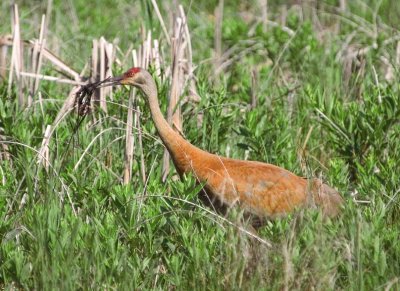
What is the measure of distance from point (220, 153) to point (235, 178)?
108cm

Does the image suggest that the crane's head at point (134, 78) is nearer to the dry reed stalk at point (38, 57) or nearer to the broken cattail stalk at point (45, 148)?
the broken cattail stalk at point (45, 148)

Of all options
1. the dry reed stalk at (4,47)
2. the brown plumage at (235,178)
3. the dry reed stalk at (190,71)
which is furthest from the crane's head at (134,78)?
the dry reed stalk at (4,47)

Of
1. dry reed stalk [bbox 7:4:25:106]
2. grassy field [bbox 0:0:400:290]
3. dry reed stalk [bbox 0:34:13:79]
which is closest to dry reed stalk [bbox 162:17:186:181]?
grassy field [bbox 0:0:400:290]

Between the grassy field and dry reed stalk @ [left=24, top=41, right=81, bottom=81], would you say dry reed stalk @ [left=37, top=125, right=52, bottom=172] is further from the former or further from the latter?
dry reed stalk @ [left=24, top=41, right=81, bottom=81]

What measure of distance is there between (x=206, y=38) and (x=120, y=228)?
464 cm

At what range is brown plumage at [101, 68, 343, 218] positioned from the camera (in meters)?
6.16

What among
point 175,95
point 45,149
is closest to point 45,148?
point 45,149

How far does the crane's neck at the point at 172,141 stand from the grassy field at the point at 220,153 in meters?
0.15

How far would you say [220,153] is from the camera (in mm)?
7238

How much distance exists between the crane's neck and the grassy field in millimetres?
148

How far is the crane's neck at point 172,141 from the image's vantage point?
6.23 m

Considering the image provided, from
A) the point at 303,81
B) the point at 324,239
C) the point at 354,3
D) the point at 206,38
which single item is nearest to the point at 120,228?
the point at 324,239

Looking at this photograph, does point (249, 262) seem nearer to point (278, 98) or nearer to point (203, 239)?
point (203, 239)

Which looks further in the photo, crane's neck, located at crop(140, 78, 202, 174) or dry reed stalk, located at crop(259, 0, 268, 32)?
dry reed stalk, located at crop(259, 0, 268, 32)
